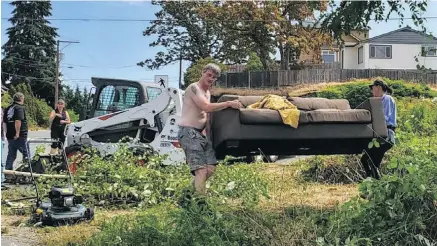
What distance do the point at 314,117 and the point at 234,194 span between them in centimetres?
105

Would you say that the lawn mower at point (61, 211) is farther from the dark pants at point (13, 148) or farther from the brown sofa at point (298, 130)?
the dark pants at point (13, 148)

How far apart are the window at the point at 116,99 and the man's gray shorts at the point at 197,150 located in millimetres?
5976

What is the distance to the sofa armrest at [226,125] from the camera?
190 inches

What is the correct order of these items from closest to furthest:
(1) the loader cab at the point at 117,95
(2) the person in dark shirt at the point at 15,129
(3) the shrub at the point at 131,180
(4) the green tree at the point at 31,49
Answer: (3) the shrub at the point at 131,180 < (2) the person in dark shirt at the point at 15,129 < (1) the loader cab at the point at 117,95 < (4) the green tree at the point at 31,49

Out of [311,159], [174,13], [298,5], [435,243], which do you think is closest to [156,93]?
[311,159]

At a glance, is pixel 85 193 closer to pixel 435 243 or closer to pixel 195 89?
pixel 195 89

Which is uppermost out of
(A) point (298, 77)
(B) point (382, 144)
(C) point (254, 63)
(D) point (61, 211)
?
(C) point (254, 63)

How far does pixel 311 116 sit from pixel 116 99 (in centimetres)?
732

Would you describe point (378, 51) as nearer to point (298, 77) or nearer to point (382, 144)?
point (298, 77)

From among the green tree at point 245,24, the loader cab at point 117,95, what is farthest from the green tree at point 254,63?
the loader cab at point 117,95

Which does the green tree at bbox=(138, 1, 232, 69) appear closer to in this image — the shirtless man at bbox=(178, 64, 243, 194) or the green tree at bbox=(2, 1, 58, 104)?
the green tree at bbox=(2, 1, 58, 104)

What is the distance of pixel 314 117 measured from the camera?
16.5 ft

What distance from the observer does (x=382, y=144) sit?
5680 mm

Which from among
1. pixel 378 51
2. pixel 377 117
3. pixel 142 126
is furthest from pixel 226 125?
pixel 378 51
